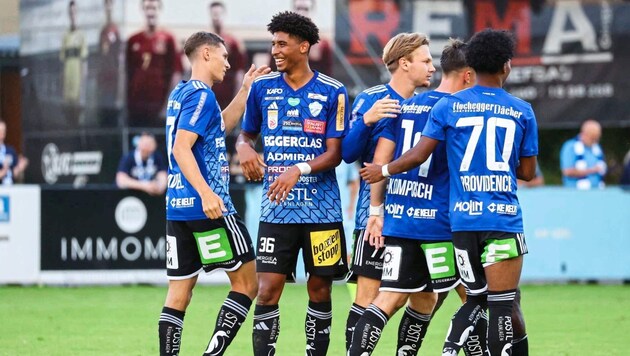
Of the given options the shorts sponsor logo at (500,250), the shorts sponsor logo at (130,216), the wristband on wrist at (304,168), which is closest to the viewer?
the shorts sponsor logo at (500,250)

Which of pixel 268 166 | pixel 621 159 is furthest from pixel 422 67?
pixel 621 159

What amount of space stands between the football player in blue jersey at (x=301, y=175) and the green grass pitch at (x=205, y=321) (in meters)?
1.95

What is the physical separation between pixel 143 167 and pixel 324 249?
29.9ft

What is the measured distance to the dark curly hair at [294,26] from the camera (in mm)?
8727

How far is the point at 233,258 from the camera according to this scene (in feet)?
28.3

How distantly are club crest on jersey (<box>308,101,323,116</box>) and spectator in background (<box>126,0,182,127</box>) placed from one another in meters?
10.7

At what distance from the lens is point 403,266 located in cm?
834

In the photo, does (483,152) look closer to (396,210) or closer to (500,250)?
(500,250)

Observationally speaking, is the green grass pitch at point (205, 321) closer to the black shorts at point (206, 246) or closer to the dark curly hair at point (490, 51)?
the black shorts at point (206, 246)

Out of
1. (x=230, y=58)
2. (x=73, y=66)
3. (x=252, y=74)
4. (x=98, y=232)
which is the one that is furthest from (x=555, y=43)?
(x=252, y=74)

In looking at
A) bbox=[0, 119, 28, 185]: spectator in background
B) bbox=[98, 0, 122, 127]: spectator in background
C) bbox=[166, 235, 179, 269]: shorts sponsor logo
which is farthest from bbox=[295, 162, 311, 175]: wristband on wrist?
bbox=[0, 119, 28, 185]: spectator in background

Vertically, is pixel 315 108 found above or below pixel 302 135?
above

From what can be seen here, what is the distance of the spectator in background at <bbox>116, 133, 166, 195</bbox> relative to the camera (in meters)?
17.3

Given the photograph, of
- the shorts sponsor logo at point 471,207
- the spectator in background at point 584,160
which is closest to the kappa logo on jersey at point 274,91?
the shorts sponsor logo at point 471,207
